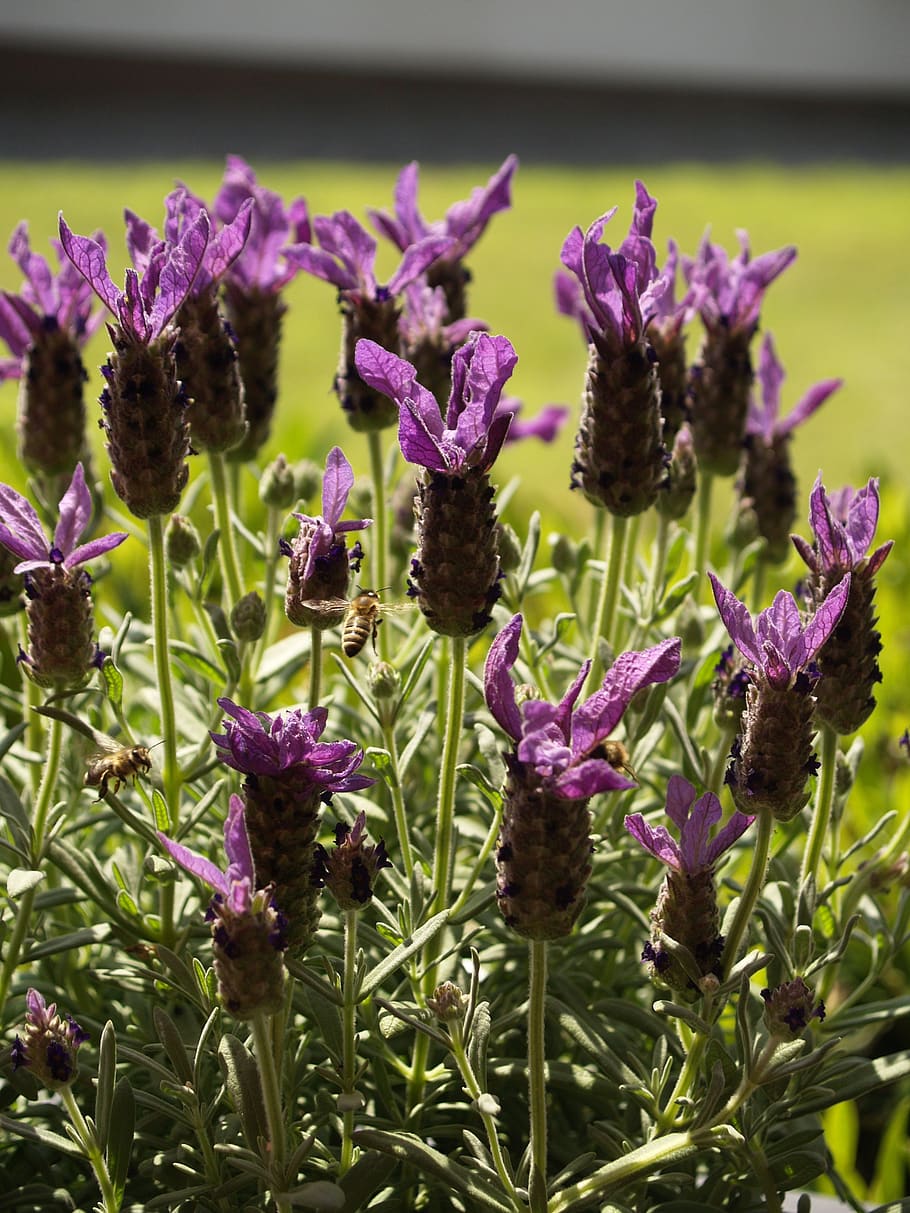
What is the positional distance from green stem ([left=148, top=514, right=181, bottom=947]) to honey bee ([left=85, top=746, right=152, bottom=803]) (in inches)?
3.9

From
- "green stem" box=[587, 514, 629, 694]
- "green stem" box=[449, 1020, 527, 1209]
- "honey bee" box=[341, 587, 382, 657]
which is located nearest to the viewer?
"green stem" box=[449, 1020, 527, 1209]

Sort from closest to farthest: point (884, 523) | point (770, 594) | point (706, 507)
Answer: point (706, 507) < point (770, 594) < point (884, 523)

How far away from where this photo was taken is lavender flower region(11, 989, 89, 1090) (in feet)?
2.82

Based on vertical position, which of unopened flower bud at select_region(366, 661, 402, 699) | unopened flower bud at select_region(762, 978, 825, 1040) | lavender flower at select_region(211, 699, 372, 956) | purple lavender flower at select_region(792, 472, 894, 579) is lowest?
unopened flower bud at select_region(762, 978, 825, 1040)

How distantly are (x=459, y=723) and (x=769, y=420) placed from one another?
62 cm

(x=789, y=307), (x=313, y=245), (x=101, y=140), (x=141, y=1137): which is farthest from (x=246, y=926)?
(x=101, y=140)

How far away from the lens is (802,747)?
0.86 meters

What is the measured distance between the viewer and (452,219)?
1.31m

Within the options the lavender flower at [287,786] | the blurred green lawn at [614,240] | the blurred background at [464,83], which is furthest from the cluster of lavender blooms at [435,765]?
the blurred background at [464,83]

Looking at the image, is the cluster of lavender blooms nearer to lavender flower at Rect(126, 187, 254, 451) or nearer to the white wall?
lavender flower at Rect(126, 187, 254, 451)

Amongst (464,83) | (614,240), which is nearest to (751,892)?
(614,240)

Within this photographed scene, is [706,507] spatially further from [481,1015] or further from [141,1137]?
[141,1137]

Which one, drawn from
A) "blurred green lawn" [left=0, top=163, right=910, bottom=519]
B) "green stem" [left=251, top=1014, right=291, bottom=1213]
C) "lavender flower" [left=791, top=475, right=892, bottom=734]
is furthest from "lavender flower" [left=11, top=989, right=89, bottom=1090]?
"blurred green lawn" [left=0, top=163, right=910, bottom=519]

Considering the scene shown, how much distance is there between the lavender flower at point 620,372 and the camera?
0.96m
